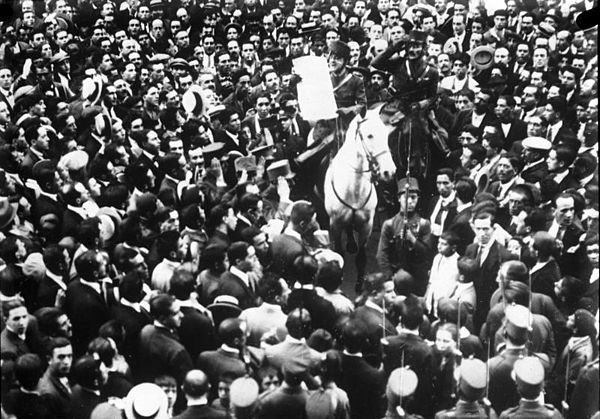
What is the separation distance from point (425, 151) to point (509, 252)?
697mm

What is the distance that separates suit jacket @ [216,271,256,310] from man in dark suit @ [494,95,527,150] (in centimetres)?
159

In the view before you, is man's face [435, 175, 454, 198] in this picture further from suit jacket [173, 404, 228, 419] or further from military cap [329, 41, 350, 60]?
suit jacket [173, 404, 228, 419]

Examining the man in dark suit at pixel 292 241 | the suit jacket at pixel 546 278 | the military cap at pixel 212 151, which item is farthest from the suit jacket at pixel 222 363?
the suit jacket at pixel 546 278

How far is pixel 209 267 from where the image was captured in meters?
3.89

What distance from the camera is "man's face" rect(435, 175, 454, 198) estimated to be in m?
3.92

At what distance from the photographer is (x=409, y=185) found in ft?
12.8

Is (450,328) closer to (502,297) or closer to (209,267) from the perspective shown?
(502,297)

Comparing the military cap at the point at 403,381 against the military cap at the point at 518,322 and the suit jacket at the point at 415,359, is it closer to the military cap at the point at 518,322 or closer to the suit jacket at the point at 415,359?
the suit jacket at the point at 415,359

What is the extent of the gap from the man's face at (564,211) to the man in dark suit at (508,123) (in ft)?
1.32

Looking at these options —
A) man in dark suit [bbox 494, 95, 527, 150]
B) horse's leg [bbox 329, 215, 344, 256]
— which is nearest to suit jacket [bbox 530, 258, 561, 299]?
man in dark suit [bbox 494, 95, 527, 150]

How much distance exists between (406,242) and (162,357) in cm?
141

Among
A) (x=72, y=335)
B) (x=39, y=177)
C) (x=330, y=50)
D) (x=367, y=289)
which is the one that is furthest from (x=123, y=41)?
(x=367, y=289)

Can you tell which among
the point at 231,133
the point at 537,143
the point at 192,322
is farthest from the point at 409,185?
the point at 192,322

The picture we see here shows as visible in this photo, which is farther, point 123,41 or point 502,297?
point 123,41
